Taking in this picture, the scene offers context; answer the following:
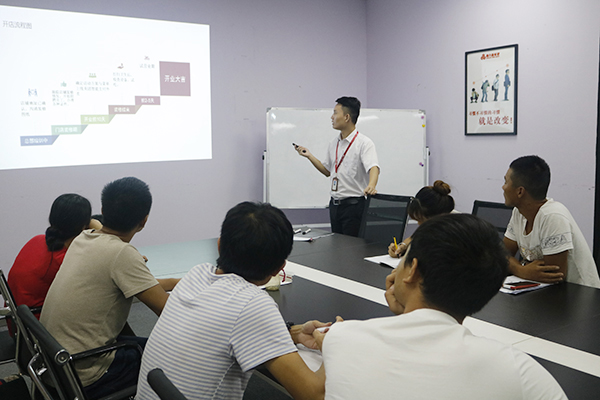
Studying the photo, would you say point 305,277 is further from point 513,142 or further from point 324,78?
point 324,78

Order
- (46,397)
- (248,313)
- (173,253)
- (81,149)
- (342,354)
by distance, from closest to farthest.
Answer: (342,354) < (248,313) < (46,397) < (173,253) < (81,149)

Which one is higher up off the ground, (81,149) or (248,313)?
(81,149)

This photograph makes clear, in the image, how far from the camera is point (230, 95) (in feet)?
16.1

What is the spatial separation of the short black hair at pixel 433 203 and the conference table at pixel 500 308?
1.10 feet

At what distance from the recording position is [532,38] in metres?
4.09

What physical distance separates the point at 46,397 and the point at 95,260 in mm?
455

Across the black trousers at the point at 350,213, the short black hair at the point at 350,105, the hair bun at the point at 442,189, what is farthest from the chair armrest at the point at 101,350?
the short black hair at the point at 350,105

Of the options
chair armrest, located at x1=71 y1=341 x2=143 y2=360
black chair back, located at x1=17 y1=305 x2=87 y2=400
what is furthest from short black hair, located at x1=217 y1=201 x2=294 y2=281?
chair armrest, located at x1=71 y1=341 x2=143 y2=360

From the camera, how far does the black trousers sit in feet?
13.1

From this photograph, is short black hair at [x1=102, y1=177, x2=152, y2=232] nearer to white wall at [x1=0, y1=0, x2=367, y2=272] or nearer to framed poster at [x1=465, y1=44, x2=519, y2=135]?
white wall at [x1=0, y1=0, x2=367, y2=272]

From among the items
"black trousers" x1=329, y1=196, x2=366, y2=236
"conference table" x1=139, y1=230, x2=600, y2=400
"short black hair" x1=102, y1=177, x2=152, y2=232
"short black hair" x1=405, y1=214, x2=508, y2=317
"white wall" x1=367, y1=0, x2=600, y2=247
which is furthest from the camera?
"black trousers" x1=329, y1=196, x2=366, y2=236

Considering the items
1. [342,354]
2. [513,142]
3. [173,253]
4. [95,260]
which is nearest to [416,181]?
[513,142]

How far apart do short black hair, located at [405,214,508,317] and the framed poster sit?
12.0 feet

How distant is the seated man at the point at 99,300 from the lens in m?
1.67
